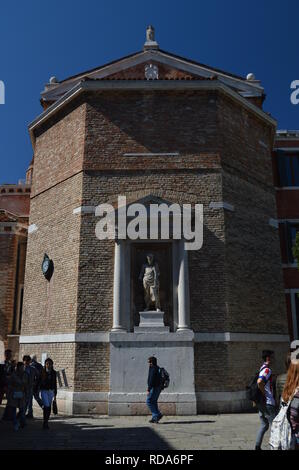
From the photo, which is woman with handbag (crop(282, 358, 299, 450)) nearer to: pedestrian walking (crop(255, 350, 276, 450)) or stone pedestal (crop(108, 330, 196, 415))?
pedestrian walking (crop(255, 350, 276, 450))

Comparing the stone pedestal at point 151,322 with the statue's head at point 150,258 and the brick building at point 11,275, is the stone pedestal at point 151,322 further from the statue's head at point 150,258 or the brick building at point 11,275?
the brick building at point 11,275

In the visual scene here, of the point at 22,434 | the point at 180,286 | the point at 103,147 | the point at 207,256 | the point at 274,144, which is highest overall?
the point at 274,144

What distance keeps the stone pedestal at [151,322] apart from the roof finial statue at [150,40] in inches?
468

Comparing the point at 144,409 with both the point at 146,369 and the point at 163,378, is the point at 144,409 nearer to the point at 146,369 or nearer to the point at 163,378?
the point at 146,369

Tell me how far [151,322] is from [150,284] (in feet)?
3.50

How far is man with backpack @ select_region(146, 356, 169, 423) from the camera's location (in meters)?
10.4

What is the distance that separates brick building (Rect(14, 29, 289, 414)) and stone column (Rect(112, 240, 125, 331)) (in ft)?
0.10

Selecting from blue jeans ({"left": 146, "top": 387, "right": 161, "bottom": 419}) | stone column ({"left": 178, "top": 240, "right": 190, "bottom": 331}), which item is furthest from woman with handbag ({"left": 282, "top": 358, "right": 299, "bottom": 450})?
stone column ({"left": 178, "top": 240, "right": 190, "bottom": 331})

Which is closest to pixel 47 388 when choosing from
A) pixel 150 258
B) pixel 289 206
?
pixel 150 258

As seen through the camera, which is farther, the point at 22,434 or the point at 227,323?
the point at 227,323

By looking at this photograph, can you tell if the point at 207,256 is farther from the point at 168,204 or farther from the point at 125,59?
the point at 125,59

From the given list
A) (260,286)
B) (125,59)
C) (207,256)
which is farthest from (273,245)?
(125,59)
